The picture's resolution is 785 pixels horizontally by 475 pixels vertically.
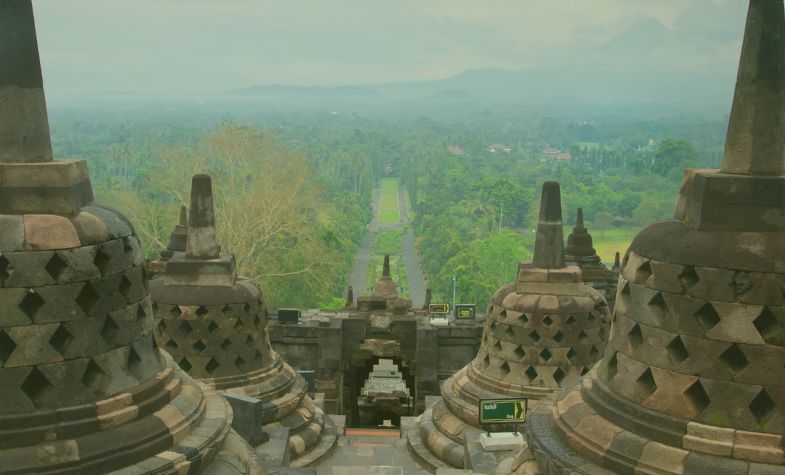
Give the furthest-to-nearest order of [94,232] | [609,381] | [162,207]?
[162,207], [609,381], [94,232]

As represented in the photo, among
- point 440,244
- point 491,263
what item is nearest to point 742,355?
point 491,263

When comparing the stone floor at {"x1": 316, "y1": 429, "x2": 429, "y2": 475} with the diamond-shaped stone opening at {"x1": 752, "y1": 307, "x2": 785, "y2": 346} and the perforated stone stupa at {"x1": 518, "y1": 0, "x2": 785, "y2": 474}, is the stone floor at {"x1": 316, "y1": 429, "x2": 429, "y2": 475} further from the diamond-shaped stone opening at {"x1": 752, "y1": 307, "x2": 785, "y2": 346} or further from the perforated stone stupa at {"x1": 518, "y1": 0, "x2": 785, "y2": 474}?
the diamond-shaped stone opening at {"x1": 752, "y1": 307, "x2": 785, "y2": 346}

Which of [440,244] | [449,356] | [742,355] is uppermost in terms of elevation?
[742,355]

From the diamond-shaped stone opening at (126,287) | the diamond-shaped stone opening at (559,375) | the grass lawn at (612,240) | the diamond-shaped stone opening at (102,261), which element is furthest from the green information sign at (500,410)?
the grass lawn at (612,240)

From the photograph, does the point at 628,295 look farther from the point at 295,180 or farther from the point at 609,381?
the point at 295,180

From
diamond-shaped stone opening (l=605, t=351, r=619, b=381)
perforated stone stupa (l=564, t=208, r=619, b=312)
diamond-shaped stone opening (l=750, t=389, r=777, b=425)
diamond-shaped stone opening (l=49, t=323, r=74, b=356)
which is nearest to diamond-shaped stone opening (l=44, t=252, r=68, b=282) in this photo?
diamond-shaped stone opening (l=49, t=323, r=74, b=356)

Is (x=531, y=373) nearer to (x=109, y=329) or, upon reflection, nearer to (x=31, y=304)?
(x=109, y=329)
